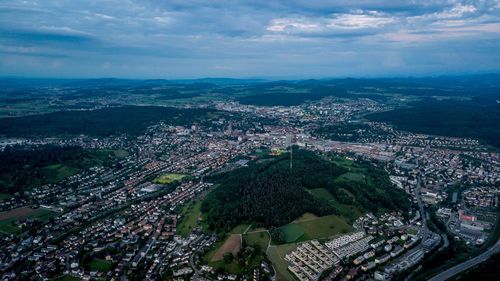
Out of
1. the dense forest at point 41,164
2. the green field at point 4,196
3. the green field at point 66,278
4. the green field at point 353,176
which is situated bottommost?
the green field at point 66,278

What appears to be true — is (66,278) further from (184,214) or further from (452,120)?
(452,120)

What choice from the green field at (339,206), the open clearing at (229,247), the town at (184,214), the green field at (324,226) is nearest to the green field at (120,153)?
the town at (184,214)

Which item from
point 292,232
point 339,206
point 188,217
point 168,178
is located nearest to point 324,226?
point 292,232

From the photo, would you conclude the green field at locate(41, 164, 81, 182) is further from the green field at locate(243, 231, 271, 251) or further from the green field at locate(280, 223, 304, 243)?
the green field at locate(280, 223, 304, 243)

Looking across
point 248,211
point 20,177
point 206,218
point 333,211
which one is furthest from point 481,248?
point 20,177

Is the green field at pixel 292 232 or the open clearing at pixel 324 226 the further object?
the open clearing at pixel 324 226

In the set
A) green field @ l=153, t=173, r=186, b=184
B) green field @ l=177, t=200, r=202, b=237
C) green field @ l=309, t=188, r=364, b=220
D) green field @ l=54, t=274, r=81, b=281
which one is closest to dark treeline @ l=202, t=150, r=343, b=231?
green field @ l=177, t=200, r=202, b=237

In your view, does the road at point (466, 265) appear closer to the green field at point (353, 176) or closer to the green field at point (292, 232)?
the green field at point (292, 232)
